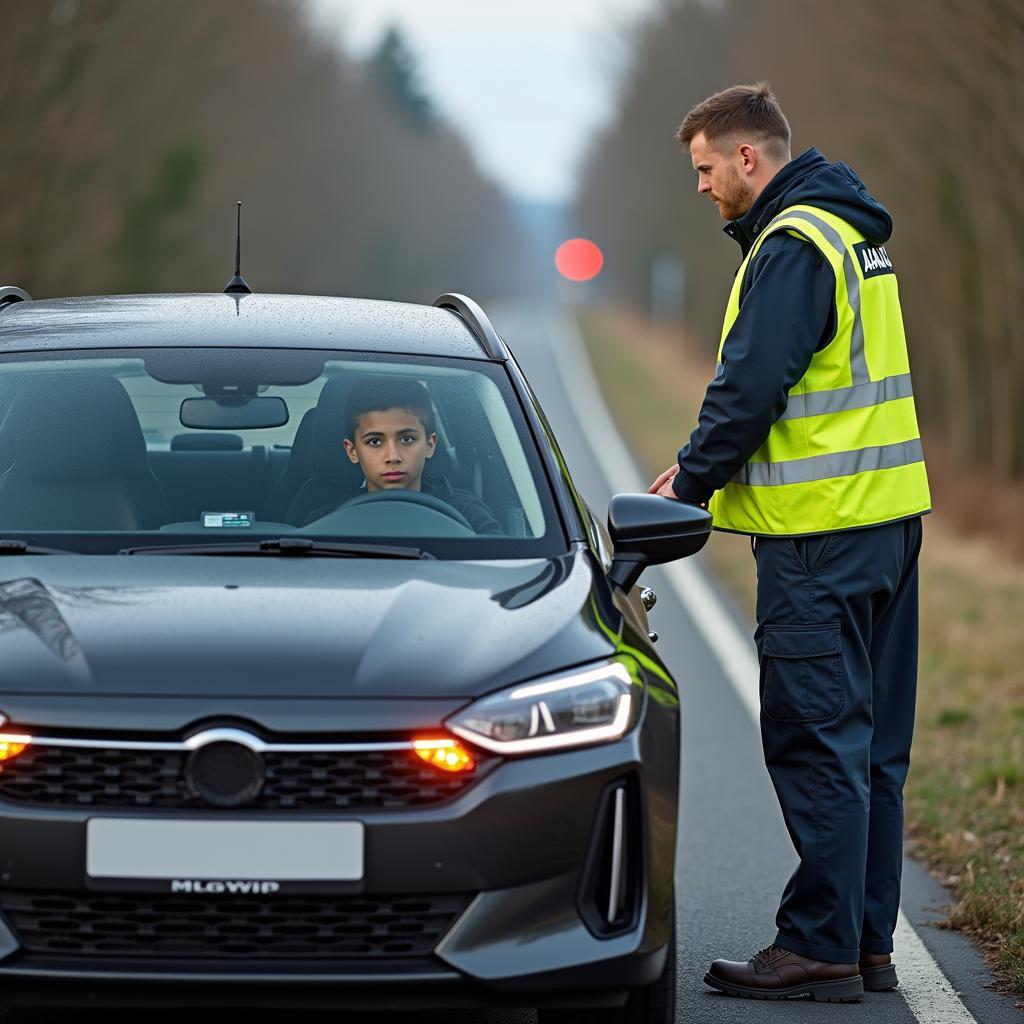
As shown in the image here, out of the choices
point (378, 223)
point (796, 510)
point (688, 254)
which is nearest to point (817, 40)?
point (796, 510)

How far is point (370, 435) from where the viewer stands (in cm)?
505

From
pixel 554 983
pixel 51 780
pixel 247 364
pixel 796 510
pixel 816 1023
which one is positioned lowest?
pixel 816 1023

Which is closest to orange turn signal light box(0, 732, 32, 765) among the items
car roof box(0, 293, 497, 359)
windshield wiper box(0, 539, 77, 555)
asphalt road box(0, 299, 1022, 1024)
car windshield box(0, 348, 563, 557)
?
windshield wiper box(0, 539, 77, 555)

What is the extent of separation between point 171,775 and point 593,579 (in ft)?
3.81

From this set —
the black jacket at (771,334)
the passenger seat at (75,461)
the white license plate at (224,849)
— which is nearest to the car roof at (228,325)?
the passenger seat at (75,461)

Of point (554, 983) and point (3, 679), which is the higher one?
point (3, 679)

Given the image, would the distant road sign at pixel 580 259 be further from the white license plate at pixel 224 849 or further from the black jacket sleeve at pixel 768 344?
the white license plate at pixel 224 849

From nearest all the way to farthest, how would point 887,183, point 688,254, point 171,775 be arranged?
point 171,775
point 887,183
point 688,254

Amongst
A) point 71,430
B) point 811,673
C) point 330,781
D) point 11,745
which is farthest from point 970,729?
point 11,745

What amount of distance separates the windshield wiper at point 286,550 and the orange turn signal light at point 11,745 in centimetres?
88

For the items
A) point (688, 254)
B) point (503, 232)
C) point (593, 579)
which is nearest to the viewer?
point (593, 579)

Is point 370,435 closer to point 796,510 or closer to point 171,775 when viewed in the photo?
point 796,510

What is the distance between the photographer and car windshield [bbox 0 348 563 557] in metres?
4.79

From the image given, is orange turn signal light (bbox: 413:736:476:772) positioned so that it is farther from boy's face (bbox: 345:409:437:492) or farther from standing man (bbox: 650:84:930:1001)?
standing man (bbox: 650:84:930:1001)
